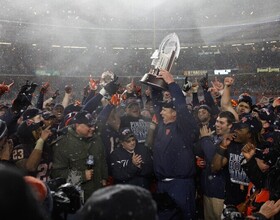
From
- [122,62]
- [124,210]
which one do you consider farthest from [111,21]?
[124,210]

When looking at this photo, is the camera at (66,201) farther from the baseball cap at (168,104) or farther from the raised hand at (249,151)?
the baseball cap at (168,104)

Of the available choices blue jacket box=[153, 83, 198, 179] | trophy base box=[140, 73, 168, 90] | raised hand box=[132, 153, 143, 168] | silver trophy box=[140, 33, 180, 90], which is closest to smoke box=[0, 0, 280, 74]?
silver trophy box=[140, 33, 180, 90]

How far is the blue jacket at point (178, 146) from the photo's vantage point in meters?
3.82

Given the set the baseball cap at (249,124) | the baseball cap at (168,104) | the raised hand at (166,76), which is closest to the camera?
the baseball cap at (249,124)

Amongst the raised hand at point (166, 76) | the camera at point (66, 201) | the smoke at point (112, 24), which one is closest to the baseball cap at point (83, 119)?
the raised hand at point (166, 76)

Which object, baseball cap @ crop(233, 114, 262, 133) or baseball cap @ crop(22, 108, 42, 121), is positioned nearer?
baseball cap @ crop(233, 114, 262, 133)

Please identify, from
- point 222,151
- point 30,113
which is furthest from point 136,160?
point 30,113

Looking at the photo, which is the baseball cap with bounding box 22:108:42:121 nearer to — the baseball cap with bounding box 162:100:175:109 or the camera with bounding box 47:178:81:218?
the baseball cap with bounding box 162:100:175:109

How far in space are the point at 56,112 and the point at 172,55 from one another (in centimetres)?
300

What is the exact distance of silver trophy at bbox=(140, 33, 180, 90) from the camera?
13.1ft

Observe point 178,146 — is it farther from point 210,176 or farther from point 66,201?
point 66,201

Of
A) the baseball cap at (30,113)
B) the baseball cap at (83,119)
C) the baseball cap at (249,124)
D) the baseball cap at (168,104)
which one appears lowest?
the baseball cap at (249,124)

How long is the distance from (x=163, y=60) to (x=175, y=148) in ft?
3.35

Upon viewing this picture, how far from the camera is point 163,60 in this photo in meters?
4.21
